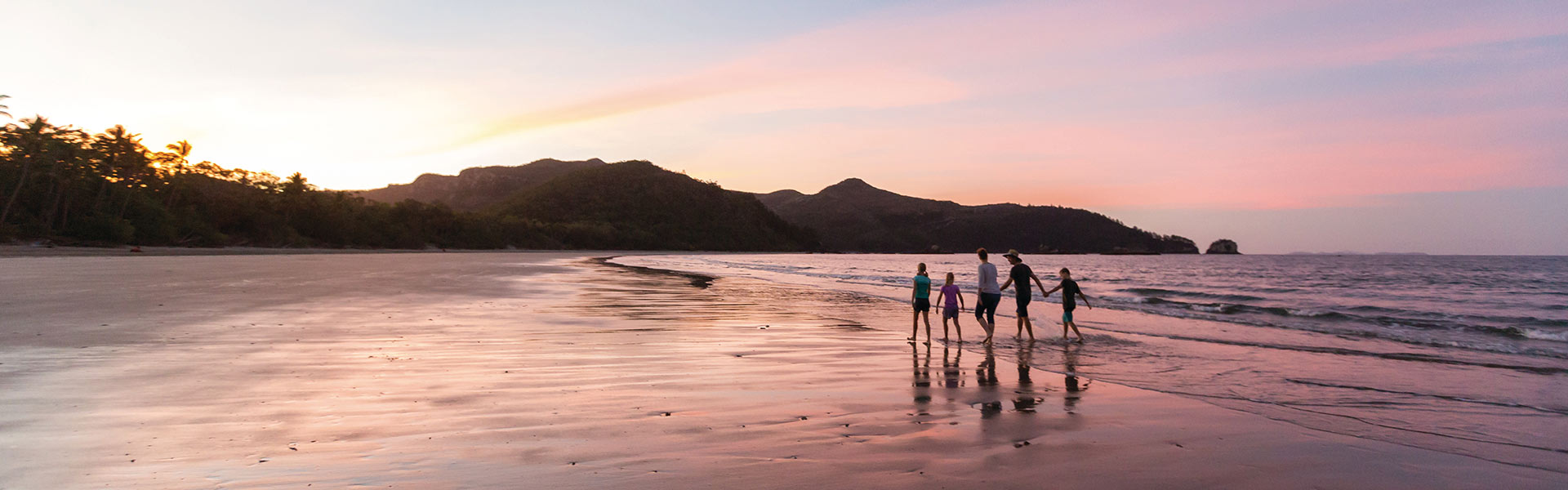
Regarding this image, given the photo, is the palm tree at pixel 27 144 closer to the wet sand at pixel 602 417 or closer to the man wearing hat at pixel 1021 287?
the wet sand at pixel 602 417

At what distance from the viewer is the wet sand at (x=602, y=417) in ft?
15.9

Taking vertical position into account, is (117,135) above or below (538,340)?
above

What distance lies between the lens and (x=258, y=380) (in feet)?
25.5

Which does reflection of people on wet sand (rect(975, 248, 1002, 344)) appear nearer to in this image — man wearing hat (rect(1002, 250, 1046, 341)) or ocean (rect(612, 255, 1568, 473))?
man wearing hat (rect(1002, 250, 1046, 341))

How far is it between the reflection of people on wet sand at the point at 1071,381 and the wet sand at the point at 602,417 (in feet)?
0.17

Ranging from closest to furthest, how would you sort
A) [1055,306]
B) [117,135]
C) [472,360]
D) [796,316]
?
[472,360] → [796,316] → [1055,306] → [117,135]

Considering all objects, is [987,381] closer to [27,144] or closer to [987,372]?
[987,372]

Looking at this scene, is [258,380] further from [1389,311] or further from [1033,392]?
[1389,311]

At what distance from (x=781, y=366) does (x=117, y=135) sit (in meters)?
91.2

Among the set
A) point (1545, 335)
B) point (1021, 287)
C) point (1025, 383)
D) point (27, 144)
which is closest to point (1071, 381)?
point (1025, 383)

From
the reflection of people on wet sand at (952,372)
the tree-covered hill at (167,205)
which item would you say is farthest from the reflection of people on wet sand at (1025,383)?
the tree-covered hill at (167,205)

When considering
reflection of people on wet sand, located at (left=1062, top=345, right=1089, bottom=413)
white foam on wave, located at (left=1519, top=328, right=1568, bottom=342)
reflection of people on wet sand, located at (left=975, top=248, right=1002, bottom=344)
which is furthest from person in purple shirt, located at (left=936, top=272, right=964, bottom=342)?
white foam on wave, located at (left=1519, top=328, right=1568, bottom=342)

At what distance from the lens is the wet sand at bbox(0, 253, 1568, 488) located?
191 inches

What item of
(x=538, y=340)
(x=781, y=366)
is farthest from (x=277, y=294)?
(x=781, y=366)
